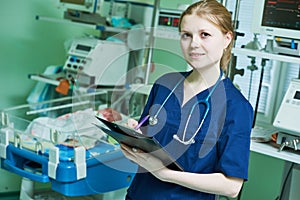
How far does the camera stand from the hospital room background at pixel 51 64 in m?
2.88

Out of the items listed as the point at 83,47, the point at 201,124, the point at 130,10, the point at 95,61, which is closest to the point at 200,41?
the point at 201,124

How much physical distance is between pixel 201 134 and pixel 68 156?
1.05m

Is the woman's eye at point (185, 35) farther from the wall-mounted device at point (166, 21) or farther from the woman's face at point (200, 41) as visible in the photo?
the wall-mounted device at point (166, 21)

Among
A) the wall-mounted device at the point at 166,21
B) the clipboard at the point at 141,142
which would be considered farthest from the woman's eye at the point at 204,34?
the wall-mounted device at the point at 166,21

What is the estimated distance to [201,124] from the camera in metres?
1.35

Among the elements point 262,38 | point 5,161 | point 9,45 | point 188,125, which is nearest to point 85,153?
point 5,161

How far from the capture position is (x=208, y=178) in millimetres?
1293

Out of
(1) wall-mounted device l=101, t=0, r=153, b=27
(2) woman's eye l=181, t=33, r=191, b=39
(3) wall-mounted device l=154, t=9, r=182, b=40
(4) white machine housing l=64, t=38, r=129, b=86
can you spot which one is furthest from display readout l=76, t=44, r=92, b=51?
(2) woman's eye l=181, t=33, r=191, b=39

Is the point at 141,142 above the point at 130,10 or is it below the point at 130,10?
below

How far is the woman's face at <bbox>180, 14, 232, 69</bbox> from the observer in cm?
132

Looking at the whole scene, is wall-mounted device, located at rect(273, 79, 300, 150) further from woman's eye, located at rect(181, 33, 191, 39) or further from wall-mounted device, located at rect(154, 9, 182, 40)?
wall-mounted device, located at rect(154, 9, 182, 40)

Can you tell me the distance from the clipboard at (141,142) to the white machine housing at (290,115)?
0.78 meters

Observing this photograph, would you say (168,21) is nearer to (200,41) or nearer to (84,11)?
(84,11)

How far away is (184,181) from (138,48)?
187cm
